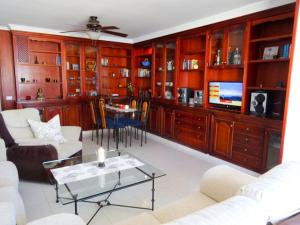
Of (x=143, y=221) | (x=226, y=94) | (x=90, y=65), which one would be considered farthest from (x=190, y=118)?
(x=90, y=65)

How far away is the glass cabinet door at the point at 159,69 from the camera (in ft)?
16.7

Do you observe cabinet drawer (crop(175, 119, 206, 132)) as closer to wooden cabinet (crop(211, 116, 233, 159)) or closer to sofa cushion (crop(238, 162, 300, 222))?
wooden cabinet (crop(211, 116, 233, 159))

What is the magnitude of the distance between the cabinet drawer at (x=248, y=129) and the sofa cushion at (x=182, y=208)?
163 centimetres

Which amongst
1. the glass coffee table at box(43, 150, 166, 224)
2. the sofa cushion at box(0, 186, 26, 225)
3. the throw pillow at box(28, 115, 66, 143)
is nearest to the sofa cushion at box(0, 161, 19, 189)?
the sofa cushion at box(0, 186, 26, 225)

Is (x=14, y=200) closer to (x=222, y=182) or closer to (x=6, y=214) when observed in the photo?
(x=6, y=214)

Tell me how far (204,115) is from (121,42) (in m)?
3.30

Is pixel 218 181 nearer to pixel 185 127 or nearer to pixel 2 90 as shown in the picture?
pixel 185 127

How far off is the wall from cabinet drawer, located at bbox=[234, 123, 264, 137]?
15.5 feet

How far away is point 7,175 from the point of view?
2.05 meters

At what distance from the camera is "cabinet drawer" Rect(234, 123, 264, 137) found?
10.0ft

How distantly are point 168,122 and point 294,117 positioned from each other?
2756 millimetres

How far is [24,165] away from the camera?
2.78m

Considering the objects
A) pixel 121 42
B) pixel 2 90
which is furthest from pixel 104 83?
pixel 2 90

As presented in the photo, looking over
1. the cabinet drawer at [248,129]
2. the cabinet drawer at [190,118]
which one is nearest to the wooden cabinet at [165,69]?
the cabinet drawer at [190,118]
